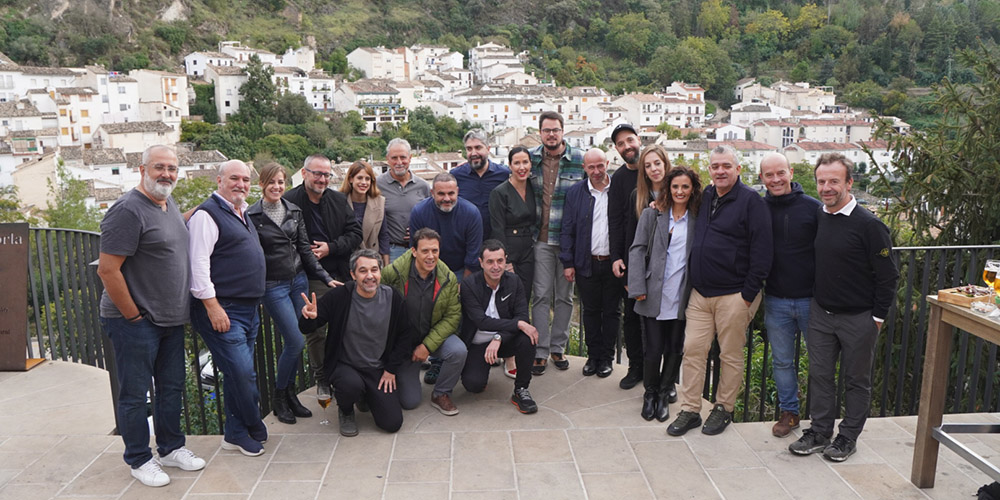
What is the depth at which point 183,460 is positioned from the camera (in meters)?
3.61

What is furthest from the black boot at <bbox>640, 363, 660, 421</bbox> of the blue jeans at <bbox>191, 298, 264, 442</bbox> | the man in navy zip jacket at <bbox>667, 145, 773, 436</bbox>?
the blue jeans at <bbox>191, 298, 264, 442</bbox>

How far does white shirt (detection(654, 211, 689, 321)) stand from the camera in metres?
4.09

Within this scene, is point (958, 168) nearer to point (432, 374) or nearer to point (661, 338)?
point (661, 338)

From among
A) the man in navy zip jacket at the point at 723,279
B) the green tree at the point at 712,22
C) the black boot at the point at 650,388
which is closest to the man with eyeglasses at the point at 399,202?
the black boot at the point at 650,388

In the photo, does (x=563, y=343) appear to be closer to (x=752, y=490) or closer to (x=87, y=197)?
(x=752, y=490)

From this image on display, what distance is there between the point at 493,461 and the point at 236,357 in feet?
4.71

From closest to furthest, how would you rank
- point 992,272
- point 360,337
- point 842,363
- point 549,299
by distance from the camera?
point 992,272 < point 842,363 < point 360,337 < point 549,299

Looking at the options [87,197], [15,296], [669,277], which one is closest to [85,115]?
[87,197]

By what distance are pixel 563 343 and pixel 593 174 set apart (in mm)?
1274

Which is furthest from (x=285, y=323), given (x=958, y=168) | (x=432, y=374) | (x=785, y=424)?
(x=958, y=168)

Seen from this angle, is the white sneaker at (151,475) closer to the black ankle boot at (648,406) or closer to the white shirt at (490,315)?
→ the white shirt at (490,315)

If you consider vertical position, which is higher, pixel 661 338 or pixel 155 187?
pixel 155 187

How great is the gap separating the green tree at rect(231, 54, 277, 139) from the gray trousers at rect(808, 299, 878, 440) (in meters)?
49.1

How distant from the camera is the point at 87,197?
31312mm
